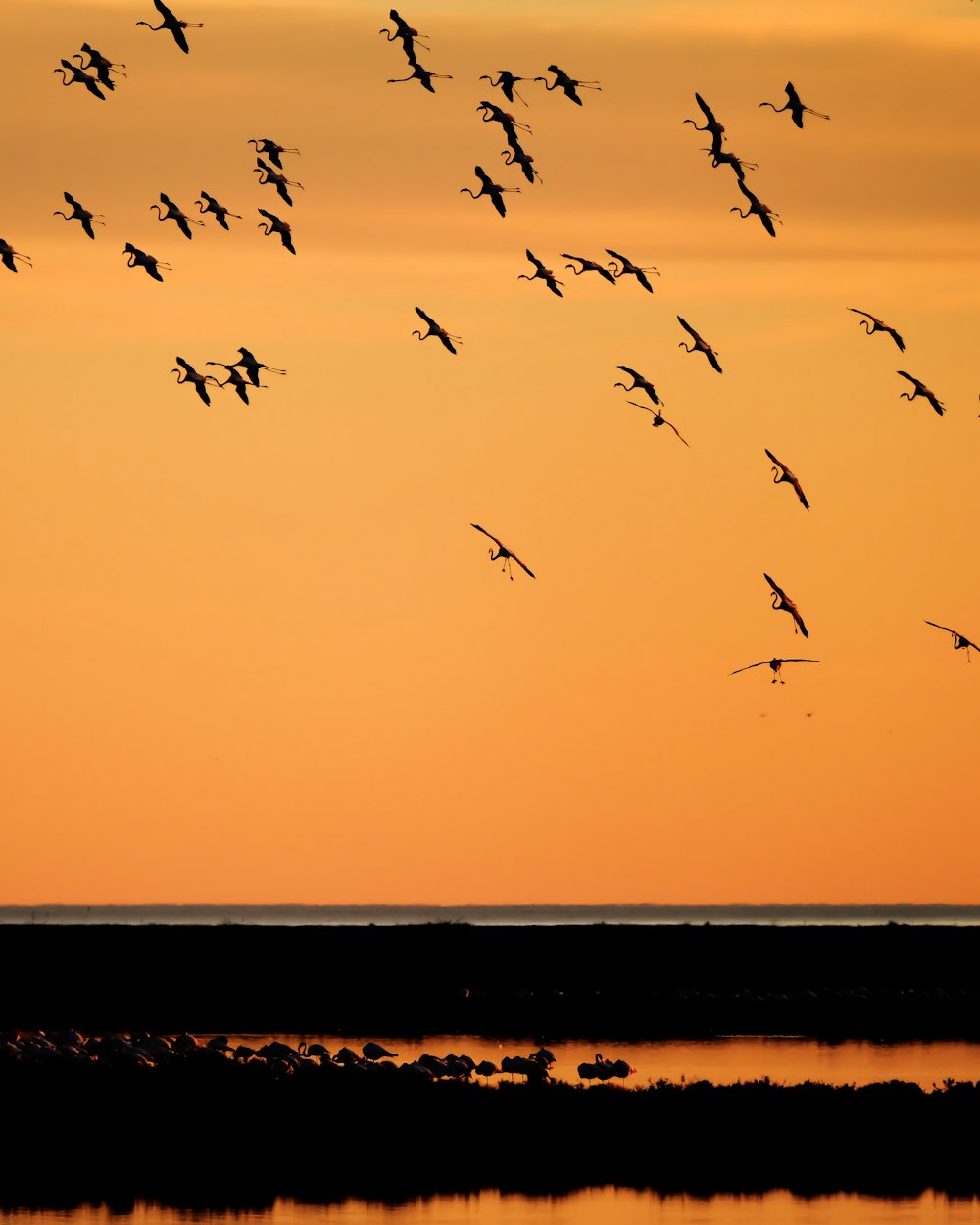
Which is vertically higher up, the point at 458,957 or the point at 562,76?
the point at 562,76

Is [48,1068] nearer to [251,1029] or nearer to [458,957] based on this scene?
[251,1029]

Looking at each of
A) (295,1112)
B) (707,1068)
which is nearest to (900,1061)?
(707,1068)

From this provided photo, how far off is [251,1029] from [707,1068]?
65.7 ft

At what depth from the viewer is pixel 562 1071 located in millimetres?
77812

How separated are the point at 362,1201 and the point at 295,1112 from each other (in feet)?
24.4

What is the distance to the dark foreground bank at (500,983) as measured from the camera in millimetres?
98688

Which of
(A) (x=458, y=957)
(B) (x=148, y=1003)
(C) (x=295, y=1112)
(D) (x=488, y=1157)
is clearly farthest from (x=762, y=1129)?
(A) (x=458, y=957)

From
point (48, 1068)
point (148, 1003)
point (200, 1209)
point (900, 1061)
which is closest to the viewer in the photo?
point (200, 1209)

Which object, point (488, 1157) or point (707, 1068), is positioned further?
point (707, 1068)

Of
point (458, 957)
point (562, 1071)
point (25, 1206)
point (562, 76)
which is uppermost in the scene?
point (562, 76)

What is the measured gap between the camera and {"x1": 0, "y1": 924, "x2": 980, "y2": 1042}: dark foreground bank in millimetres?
98688

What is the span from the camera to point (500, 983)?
11844 centimetres

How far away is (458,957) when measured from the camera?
137 metres

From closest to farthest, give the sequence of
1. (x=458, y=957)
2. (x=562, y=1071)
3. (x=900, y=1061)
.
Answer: (x=562, y=1071) < (x=900, y=1061) < (x=458, y=957)
